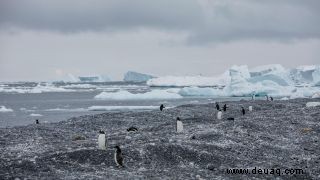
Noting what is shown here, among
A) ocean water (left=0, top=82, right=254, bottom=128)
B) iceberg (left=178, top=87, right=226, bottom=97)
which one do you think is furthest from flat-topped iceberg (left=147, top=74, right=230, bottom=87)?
iceberg (left=178, top=87, right=226, bottom=97)

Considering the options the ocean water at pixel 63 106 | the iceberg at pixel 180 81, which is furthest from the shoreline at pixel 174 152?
the iceberg at pixel 180 81

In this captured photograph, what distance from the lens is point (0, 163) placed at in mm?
13758

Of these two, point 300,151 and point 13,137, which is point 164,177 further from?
point 13,137

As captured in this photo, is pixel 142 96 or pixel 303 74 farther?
pixel 303 74

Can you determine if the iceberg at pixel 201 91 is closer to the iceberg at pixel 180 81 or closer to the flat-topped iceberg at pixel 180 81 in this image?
the iceberg at pixel 180 81

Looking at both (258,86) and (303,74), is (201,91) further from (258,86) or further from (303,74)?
(303,74)

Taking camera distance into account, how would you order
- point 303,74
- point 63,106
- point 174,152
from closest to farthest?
point 174,152 < point 63,106 < point 303,74

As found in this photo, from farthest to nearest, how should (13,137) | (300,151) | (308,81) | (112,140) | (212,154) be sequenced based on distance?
(308,81) < (13,137) < (112,140) < (300,151) < (212,154)

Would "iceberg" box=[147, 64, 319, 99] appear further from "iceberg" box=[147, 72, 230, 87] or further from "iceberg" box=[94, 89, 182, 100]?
"iceberg" box=[147, 72, 230, 87]

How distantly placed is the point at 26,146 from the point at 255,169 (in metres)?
7.58

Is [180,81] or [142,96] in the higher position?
[180,81]

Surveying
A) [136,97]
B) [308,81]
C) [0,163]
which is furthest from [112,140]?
[308,81]

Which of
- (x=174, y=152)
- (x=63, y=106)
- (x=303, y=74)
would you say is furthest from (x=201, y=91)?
(x=174, y=152)

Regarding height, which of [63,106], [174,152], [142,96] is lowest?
[174,152]
